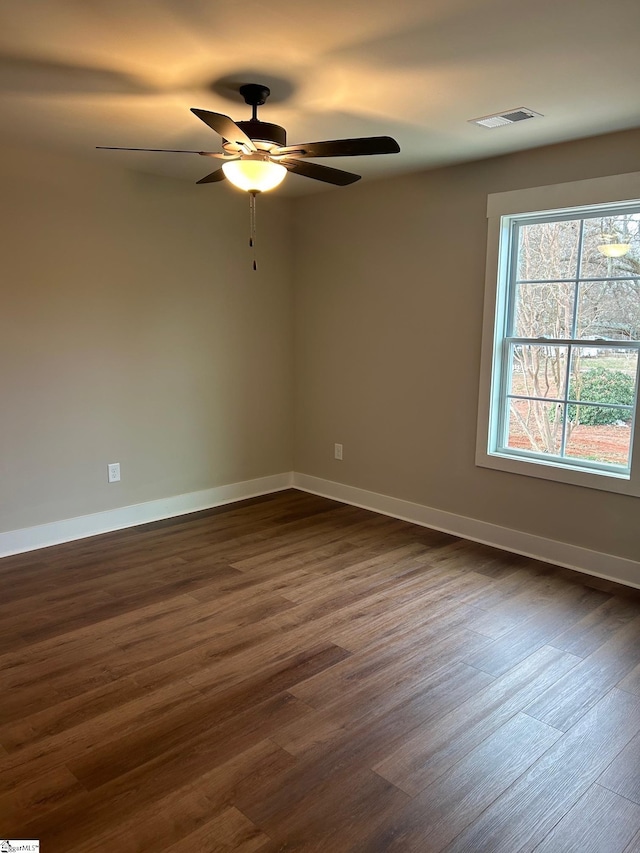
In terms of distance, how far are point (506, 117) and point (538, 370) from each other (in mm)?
1466

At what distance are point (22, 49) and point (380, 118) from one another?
1581 mm

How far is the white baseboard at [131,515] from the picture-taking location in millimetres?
3785

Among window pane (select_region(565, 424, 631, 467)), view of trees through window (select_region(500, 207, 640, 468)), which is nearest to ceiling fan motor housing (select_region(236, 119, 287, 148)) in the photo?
view of trees through window (select_region(500, 207, 640, 468))

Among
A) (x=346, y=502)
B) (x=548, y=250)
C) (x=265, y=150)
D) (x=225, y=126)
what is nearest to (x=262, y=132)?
(x=265, y=150)

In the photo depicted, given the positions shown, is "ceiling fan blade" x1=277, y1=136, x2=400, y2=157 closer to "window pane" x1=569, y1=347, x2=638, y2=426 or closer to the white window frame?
the white window frame

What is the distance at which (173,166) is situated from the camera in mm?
3857

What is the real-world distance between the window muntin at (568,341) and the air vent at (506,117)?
72cm

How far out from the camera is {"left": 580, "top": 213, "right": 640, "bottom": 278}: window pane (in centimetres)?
327

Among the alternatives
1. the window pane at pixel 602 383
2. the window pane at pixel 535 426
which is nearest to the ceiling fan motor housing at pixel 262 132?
the window pane at pixel 602 383

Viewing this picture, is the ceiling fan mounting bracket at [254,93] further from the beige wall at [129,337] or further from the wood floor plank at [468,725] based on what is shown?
the wood floor plank at [468,725]

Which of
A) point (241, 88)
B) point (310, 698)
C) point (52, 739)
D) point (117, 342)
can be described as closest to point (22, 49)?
point (241, 88)

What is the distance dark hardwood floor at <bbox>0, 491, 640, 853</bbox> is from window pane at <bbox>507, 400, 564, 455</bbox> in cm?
72

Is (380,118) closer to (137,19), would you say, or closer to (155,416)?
(137,19)

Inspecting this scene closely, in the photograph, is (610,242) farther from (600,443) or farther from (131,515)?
(131,515)
